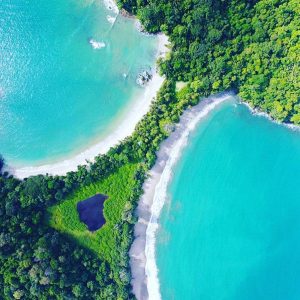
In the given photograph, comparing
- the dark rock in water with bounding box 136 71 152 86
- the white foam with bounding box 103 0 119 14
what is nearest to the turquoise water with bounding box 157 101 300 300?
the dark rock in water with bounding box 136 71 152 86

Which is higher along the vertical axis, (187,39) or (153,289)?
(187,39)

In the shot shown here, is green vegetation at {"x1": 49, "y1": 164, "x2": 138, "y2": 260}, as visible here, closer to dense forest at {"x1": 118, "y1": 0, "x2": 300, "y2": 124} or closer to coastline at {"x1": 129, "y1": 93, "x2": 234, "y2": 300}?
coastline at {"x1": 129, "y1": 93, "x2": 234, "y2": 300}

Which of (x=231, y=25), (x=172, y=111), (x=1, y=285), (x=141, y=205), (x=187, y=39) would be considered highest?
(x=231, y=25)

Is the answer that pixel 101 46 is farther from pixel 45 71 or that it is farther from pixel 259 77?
pixel 259 77

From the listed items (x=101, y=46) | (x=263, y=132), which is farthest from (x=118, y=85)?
(x=263, y=132)

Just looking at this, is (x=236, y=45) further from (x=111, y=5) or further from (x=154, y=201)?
(x=154, y=201)

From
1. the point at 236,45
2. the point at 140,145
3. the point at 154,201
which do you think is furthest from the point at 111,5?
the point at 154,201

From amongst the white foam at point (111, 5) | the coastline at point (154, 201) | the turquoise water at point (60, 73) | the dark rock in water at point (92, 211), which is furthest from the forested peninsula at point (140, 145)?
the turquoise water at point (60, 73)
